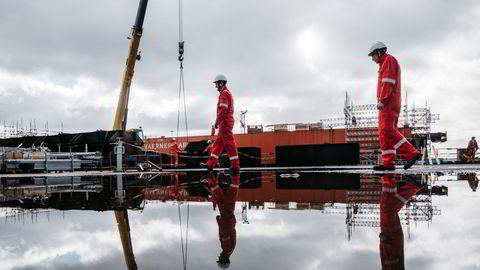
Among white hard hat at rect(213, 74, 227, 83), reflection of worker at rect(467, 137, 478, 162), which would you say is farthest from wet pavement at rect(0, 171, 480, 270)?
reflection of worker at rect(467, 137, 478, 162)

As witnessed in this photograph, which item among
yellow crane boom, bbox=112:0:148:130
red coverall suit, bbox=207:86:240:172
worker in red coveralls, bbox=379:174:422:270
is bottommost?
worker in red coveralls, bbox=379:174:422:270

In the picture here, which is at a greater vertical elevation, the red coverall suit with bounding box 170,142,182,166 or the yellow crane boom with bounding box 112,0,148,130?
the yellow crane boom with bounding box 112,0,148,130

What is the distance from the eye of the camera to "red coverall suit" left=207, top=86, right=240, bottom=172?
7.54 metres

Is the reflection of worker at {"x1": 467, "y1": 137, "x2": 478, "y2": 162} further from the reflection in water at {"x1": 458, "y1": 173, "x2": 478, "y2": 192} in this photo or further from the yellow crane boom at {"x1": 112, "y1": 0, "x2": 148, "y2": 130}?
A: the yellow crane boom at {"x1": 112, "y1": 0, "x2": 148, "y2": 130}

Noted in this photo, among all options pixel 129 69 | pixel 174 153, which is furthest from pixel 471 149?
pixel 129 69

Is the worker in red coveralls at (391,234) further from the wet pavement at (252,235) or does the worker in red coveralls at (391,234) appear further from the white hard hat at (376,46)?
the white hard hat at (376,46)

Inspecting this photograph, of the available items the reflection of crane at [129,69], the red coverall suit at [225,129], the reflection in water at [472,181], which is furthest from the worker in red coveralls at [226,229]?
the reflection of crane at [129,69]

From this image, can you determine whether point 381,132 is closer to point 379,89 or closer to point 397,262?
point 379,89

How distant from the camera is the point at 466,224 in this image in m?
1.81

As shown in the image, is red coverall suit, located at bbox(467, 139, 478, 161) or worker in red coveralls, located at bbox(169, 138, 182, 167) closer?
worker in red coveralls, located at bbox(169, 138, 182, 167)

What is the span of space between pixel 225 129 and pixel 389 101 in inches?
120

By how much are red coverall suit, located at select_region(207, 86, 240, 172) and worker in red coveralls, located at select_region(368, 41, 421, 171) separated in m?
2.77

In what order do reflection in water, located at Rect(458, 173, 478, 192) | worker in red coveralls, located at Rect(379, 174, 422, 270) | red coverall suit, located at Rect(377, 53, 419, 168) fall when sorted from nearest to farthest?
1. worker in red coveralls, located at Rect(379, 174, 422, 270)
2. reflection in water, located at Rect(458, 173, 478, 192)
3. red coverall suit, located at Rect(377, 53, 419, 168)

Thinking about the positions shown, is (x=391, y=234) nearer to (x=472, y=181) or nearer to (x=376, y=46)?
(x=472, y=181)
